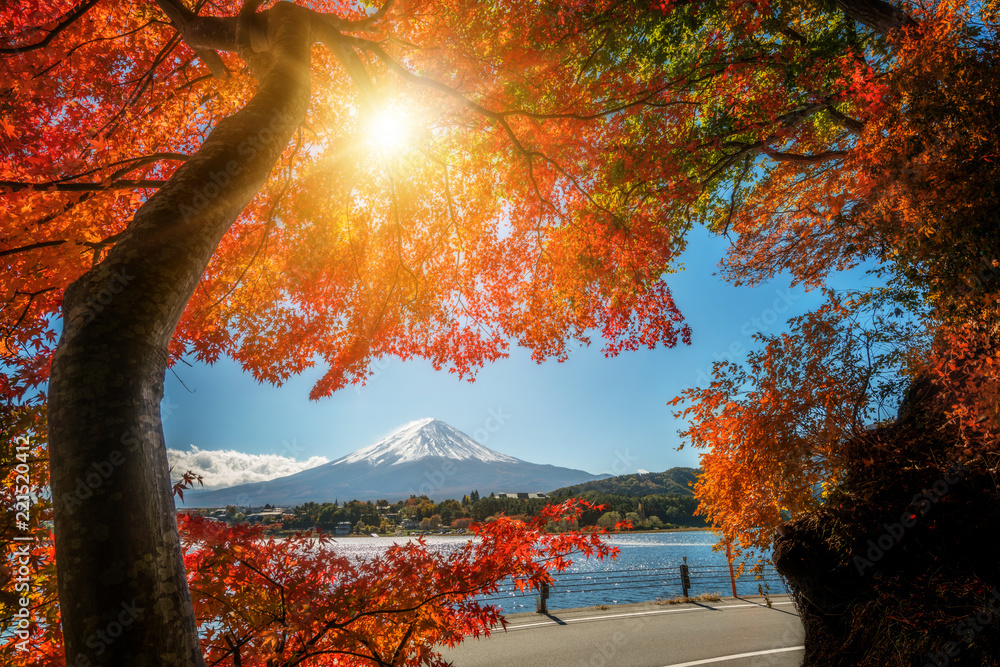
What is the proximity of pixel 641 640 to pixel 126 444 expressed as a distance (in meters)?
8.61

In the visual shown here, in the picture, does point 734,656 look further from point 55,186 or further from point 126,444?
point 55,186

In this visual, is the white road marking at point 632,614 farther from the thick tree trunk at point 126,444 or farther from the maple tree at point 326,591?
the thick tree trunk at point 126,444

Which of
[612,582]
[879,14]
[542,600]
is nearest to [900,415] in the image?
[879,14]

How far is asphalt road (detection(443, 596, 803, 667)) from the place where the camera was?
627cm

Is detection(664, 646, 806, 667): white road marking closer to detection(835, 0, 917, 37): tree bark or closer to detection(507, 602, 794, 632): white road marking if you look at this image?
detection(507, 602, 794, 632): white road marking

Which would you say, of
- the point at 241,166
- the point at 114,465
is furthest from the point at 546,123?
the point at 114,465

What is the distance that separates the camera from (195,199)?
1.97 metres

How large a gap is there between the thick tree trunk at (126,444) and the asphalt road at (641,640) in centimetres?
623

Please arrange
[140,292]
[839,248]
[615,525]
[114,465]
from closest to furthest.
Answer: [114,465]
[140,292]
[615,525]
[839,248]

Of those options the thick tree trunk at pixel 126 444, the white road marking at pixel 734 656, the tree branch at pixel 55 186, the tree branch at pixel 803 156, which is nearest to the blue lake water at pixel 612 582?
the white road marking at pixel 734 656

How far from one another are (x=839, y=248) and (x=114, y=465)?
33.9 feet

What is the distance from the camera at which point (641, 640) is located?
23.8 feet

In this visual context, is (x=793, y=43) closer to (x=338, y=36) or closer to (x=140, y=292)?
(x=338, y=36)

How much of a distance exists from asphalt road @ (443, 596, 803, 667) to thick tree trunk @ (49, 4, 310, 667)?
6.23 m
